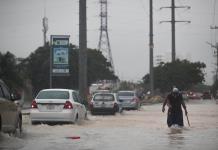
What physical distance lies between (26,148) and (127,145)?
266 centimetres

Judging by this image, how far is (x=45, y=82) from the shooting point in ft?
230

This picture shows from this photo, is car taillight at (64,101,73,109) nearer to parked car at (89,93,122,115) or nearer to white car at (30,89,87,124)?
white car at (30,89,87,124)

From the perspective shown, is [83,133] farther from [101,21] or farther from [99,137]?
[101,21]

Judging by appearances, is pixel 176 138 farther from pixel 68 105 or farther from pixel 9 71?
pixel 9 71

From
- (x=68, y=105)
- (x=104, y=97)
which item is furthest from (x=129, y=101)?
(x=68, y=105)

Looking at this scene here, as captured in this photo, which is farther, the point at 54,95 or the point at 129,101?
the point at 129,101

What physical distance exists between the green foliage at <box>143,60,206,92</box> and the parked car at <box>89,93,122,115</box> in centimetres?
5876

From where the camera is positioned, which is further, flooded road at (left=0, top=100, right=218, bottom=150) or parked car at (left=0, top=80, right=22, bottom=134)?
parked car at (left=0, top=80, right=22, bottom=134)

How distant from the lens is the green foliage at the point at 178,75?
97519 mm

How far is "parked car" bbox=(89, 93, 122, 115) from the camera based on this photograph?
125ft

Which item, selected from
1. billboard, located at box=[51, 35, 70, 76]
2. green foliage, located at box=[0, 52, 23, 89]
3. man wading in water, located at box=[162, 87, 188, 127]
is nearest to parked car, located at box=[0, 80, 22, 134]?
man wading in water, located at box=[162, 87, 188, 127]

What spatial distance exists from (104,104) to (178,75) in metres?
60.0

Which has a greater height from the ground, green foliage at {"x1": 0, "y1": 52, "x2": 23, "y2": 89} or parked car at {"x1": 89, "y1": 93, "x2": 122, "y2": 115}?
green foliage at {"x1": 0, "y1": 52, "x2": 23, "y2": 89}

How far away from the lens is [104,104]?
3816cm
